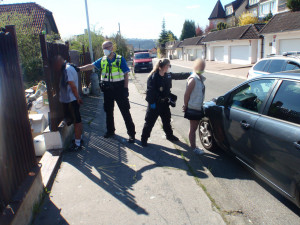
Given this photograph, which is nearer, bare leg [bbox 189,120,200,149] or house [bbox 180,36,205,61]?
bare leg [bbox 189,120,200,149]

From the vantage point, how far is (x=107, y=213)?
10.3 feet

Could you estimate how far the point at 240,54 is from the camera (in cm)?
3020

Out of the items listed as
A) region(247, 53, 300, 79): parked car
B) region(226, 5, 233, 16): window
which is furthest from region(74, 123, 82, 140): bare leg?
region(226, 5, 233, 16): window

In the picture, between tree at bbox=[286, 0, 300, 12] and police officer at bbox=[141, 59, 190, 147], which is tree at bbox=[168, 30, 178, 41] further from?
police officer at bbox=[141, 59, 190, 147]

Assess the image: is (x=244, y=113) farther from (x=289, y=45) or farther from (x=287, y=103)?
(x=289, y=45)

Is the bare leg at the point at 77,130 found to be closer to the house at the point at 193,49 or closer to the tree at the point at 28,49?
the tree at the point at 28,49

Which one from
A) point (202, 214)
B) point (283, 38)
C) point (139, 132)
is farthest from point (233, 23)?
point (202, 214)

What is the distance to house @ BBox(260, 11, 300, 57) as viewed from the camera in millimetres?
19875

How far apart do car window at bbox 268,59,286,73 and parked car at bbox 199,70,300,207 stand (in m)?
4.13

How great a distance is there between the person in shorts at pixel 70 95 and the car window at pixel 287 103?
129 inches

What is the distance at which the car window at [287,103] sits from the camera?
2879mm

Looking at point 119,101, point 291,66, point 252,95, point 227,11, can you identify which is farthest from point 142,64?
point 227,11

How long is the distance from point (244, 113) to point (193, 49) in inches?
1787

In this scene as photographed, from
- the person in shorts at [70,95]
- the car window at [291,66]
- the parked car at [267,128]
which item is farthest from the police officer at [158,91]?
the car window at [291,66]
